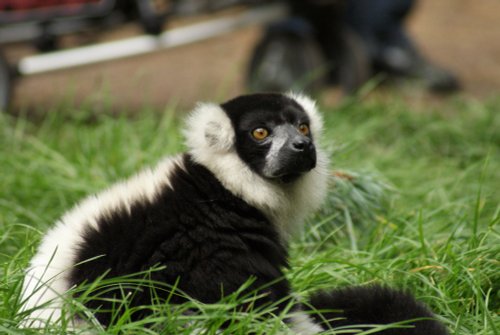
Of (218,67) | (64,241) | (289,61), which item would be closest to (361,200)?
(64,241)

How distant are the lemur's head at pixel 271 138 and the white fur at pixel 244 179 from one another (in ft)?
0.12

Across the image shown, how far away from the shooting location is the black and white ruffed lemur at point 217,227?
3.19 metres

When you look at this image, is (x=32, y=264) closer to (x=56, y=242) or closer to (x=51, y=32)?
(x=56, y=242)

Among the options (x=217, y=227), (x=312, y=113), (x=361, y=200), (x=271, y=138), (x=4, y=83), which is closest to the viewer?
(x=217, y=227)

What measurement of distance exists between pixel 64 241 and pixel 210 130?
793 mm

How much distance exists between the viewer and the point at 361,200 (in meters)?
4.78

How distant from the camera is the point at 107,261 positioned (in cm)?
320

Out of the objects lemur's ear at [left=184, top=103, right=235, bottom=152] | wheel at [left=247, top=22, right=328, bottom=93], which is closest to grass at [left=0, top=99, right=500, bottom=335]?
lemur's ear at [left=184, top=103, right=235, bottom=152]

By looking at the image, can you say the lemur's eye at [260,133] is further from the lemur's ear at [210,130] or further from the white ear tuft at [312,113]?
the white ear tuft at [312,113]

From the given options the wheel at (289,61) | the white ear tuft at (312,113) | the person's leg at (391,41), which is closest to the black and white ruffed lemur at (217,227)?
the white ear tuft at (312,113)

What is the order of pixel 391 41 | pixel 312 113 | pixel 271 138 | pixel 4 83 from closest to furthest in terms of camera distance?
pixel 271 138
pixel 312 113
pixel 4 83
pixel 391 41

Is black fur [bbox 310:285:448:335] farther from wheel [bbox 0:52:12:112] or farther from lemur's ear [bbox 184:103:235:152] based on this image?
wheel [bbox 0:52:12:112]

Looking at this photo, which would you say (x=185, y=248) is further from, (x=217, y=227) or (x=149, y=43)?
(x=149, y=43)

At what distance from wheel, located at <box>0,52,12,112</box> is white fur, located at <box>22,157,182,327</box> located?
4.43m
